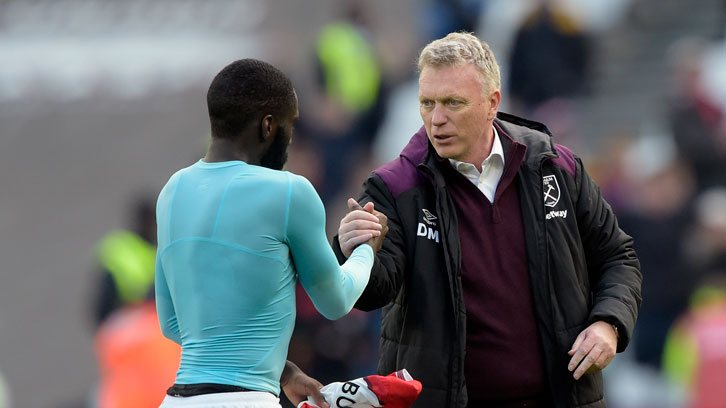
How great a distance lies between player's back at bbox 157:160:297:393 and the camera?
3.79 metres

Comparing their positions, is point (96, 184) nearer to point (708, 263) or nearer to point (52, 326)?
point (52, 326)

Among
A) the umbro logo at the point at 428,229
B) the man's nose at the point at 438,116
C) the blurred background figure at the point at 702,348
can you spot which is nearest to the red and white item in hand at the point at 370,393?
the umbro logo at the point at 428,229

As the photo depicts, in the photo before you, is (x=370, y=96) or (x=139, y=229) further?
(x=370, y=96)

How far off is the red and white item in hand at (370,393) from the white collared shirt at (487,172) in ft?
2.90

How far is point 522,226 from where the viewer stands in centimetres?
471

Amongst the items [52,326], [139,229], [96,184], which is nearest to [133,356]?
[139,229]

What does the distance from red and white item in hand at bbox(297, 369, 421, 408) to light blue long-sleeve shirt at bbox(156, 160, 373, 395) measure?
1.10ft

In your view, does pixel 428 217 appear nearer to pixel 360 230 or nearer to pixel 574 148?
pixel 360 230

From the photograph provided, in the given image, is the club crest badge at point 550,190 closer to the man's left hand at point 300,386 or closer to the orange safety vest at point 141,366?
the man's left hand at point 300,386

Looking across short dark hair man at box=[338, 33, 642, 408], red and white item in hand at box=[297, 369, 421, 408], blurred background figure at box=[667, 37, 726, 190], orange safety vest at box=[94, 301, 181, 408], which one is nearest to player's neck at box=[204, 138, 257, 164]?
short dark hair man at box=[338, 33, 642, 408]

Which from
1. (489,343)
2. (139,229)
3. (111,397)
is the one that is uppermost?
(489,343)

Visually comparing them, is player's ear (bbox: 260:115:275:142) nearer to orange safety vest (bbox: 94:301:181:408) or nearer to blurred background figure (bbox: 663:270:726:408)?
orange safety vest (bbox: 94:301:181:408)

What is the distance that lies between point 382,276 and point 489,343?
20.4 inches

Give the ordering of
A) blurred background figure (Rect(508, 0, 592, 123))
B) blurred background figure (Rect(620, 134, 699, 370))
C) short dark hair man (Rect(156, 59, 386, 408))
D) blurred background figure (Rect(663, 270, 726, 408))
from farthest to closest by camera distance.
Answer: blurred background figure (Rect(508, 0, 592, 123))
blurred background figure (Rect(620, 134, 699, 370))
blurred background figure (Rect(663, 270, 726, 408))
short dark hair man (Rect(156, 59, 386, 408))
